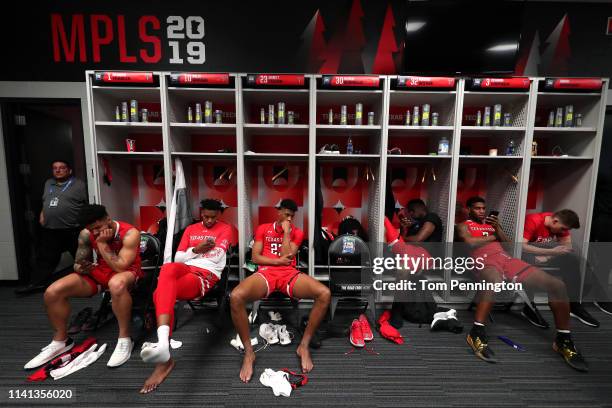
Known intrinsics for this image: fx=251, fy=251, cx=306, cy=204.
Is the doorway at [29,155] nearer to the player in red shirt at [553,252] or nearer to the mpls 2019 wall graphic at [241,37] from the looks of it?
the mpls 2019 wall graphic at [241,37]

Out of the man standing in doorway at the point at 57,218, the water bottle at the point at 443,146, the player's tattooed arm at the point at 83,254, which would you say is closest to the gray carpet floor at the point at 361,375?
the player's tattooed arm at the point at 83,254

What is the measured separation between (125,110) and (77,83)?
0.95m

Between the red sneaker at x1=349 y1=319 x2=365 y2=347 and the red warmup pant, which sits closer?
the red warmup pant

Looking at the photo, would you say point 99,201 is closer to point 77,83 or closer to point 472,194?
point 77,83

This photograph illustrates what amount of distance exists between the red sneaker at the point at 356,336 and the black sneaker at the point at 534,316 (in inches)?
64.7

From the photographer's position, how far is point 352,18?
267cm

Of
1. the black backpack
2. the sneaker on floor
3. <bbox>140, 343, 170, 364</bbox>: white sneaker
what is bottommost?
the sneaker on floor

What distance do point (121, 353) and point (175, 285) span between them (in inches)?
25.5

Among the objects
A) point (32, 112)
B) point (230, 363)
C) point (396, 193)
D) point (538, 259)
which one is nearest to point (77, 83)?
point (32, 112)

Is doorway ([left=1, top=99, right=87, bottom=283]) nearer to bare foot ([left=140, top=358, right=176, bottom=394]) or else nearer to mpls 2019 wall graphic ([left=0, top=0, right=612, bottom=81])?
mpls 2019 wall graphic ([left=0, top=0, right=612, bottom=81])

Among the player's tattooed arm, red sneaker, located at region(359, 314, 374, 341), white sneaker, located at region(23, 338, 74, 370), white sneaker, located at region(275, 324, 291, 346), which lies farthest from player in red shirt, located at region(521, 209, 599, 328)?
white sneaker, located at region(23, 338, 74, 370)

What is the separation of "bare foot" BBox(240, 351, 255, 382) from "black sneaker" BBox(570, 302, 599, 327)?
2983 millimetres

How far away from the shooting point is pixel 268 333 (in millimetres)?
2023

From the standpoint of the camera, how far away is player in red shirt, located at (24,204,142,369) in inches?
69.6
